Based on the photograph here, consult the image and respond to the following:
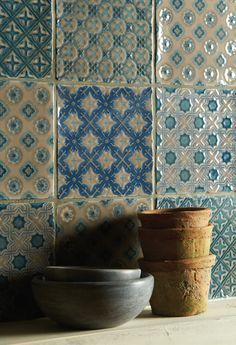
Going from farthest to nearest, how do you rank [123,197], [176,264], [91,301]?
[123,197] < [176,264] < [91,301]

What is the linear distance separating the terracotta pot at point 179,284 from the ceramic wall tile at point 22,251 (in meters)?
0.17

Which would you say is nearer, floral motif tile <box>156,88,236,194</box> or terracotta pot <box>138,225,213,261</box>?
terracotta pot <box>138,225,213,261</box>

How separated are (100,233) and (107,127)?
18 cm

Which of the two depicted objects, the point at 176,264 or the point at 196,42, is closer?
the point at 176,264

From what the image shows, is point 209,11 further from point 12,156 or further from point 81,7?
point 12,156

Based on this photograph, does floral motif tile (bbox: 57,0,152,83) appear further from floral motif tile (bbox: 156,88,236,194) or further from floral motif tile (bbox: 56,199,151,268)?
floral motif tile (bbox: 56,199,151,268)

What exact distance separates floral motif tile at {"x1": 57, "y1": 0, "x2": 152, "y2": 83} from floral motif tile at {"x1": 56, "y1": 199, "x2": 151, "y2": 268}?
22 cm

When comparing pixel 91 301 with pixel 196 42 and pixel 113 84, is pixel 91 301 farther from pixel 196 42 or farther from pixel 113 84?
pixel 196 42

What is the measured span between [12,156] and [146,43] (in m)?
0.32

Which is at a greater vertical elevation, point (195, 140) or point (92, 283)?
point (195, 140)

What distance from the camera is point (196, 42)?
1153 millimetres

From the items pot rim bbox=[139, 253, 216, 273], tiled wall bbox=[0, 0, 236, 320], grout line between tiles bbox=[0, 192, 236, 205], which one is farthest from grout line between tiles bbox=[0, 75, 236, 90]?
pot rim bbox=[139, 253, 216, 273]

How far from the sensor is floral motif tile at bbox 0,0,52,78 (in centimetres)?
100

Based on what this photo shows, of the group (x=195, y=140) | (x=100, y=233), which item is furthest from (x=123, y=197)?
(x=195, y=140)
